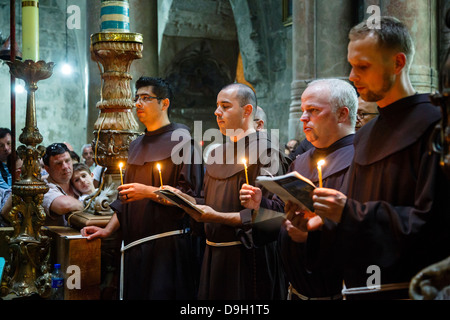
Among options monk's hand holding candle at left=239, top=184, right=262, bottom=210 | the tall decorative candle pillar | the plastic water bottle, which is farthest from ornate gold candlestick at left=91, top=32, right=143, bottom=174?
monk's hand holding candle at left=239, top=184, right=262, bottom=210

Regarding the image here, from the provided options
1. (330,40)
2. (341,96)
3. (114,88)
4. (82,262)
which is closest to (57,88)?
(330,40)

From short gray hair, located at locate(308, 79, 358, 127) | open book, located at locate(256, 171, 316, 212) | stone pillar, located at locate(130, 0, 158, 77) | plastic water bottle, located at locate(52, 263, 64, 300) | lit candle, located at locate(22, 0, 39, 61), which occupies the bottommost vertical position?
plastic water bottle, located at locate(52, 263, 64, 300)

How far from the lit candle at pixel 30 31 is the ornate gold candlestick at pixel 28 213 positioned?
0.22 ft

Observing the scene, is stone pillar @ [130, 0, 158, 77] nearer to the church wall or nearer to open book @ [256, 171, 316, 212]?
open book @ [256, 171, 316, 212]

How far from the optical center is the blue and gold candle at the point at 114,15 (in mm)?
4176

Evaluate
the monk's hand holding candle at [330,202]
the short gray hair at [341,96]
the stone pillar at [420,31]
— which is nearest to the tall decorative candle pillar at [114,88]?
the short gray hair at [341,96]

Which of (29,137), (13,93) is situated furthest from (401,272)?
(13,93)

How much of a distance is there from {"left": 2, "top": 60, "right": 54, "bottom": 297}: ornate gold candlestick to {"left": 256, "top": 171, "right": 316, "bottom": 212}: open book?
7.39 ft

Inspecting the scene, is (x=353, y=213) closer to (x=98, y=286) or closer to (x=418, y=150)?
(x=418, y=150)

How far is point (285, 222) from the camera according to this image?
2.72 meters

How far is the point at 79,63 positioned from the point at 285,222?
1647 centimetres

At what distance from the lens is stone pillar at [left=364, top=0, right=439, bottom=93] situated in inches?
208

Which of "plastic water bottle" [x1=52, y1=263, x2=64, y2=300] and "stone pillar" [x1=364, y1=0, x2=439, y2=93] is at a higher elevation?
"stone pillar" [x1=364, y1=0, x2=439, y2=93]

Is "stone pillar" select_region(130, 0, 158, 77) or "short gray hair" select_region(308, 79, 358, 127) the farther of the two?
"stone pillar" select_region(130, 0, 158, 77)
